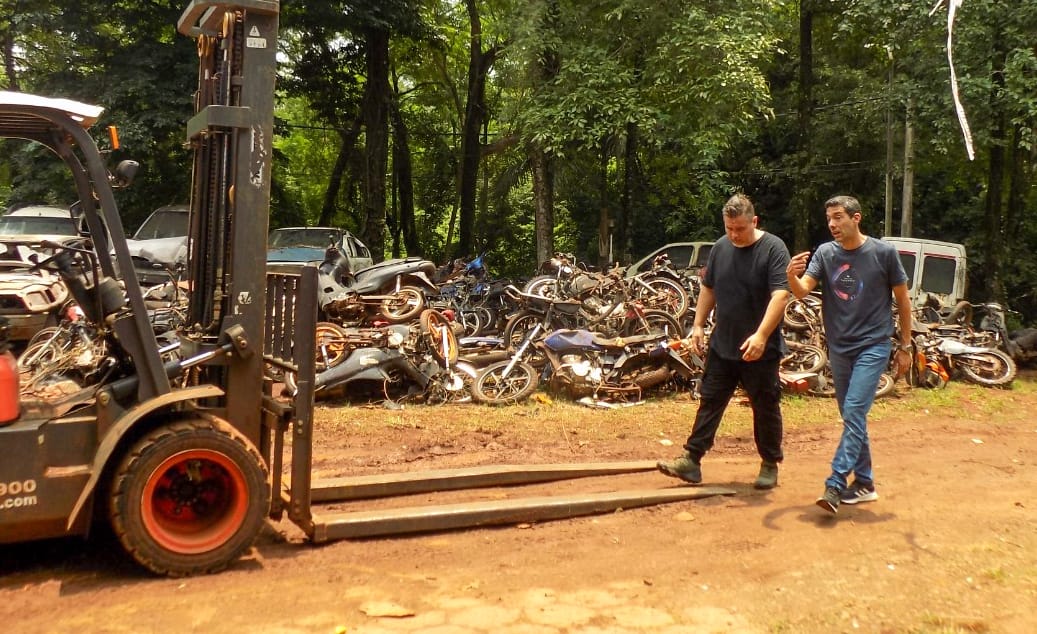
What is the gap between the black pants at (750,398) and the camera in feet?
18.1

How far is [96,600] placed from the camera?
12.3 feet

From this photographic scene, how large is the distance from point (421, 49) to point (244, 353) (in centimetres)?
2296

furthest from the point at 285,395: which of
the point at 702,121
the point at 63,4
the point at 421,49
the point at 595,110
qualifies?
the point at 421,49

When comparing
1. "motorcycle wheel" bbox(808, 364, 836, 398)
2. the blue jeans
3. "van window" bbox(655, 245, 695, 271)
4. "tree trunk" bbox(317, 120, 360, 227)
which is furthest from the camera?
"tree trunk" bbox(317, 120, 360, 227)

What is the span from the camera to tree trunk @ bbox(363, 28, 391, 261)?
66.3ft

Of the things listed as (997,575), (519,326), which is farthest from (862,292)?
(519,326)

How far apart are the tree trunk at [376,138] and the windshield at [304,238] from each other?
469cm

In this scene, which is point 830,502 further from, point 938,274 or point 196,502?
point 938,274

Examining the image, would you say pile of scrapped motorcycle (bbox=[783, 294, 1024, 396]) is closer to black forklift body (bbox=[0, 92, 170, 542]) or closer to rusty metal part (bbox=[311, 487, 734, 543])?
rusty metal part (bbox=[311, 487, 734, 543])

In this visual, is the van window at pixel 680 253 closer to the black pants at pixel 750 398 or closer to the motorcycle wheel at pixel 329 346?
the motorcycle wheel at pixel 329 346

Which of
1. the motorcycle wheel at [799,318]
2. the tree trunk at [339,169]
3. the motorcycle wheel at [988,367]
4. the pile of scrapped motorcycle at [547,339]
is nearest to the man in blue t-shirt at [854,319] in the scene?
the pile of scrapped motorcycle at [547,339]

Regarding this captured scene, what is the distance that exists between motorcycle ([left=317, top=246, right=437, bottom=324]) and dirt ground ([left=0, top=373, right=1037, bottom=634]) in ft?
16.4

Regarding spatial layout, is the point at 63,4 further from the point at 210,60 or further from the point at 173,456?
the point at 173,456

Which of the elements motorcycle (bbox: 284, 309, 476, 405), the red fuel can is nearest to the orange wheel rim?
the red fuel can
